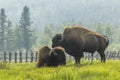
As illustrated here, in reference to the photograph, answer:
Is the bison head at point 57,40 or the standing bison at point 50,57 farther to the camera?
the bison head at point 57,40

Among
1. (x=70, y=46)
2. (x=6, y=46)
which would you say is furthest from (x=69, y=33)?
(x=6, y=46)

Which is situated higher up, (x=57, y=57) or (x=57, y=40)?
(x=57, y=40)

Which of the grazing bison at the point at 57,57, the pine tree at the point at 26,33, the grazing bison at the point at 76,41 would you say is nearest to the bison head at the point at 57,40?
the grazing bison at the point at 76,41

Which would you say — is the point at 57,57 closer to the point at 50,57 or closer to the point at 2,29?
the point at 50,57

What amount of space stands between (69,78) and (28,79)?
101 cm

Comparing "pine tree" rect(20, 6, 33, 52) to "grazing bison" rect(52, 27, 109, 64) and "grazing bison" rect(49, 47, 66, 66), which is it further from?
"grazing bison" rect(49, 47, 66, 66)

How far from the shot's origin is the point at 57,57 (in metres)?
16.5

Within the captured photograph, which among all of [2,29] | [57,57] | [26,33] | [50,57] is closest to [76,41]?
[57,57]

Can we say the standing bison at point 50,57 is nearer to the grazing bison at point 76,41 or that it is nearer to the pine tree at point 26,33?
the grazing bison at point 76,41

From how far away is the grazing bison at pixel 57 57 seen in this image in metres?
16.3

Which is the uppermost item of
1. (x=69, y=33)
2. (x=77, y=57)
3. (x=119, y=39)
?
(x=69, y=33)

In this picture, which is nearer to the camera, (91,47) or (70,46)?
(70,46)

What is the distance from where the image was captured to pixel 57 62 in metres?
16.5

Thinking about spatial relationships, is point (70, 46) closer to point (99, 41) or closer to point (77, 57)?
point (77, 57)
